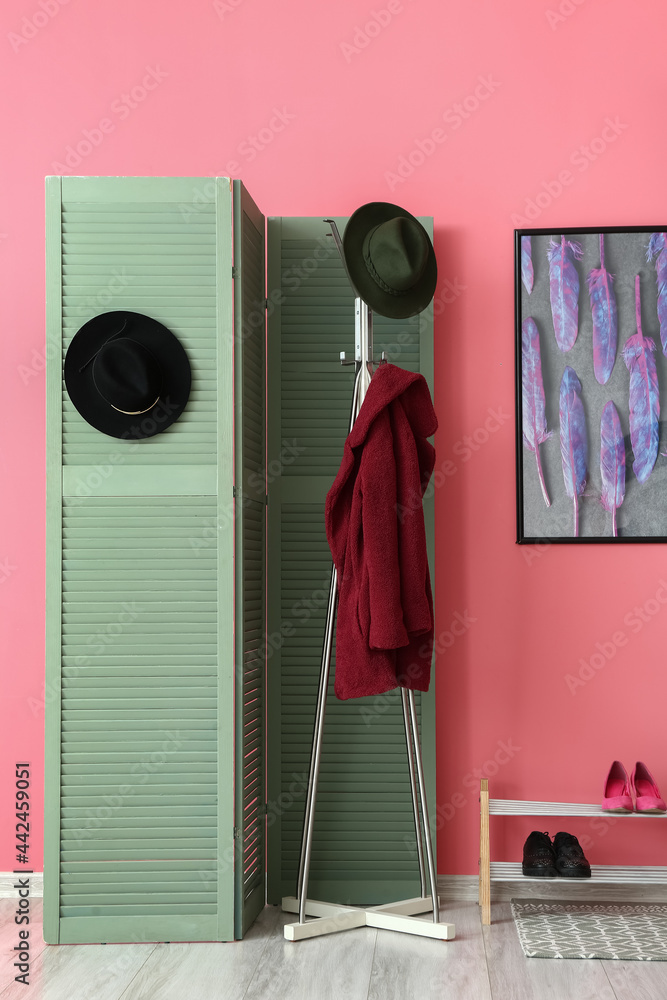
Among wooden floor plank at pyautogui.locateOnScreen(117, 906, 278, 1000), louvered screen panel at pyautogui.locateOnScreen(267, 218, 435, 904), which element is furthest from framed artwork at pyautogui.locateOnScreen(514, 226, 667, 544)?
wooden floor plank at pyautogui.locateOnScreen(117, 906, 278, 1000)

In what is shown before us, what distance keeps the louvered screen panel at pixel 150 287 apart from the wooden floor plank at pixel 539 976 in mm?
1564

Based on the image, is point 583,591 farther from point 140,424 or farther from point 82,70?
point 82,70

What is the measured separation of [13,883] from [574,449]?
2322 mm

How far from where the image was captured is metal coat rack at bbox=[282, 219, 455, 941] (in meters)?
2.47

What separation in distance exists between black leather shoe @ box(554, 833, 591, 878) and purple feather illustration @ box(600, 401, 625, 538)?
0.97 metres

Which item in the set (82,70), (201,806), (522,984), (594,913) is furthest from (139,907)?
(82,70)

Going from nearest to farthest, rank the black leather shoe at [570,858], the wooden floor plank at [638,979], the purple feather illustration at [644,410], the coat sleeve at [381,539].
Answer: the wooden floor plank at [638,979], the coat sleeve at [381,539], the black leather shoe at [570,858], the purple feather illustration at [644,410]

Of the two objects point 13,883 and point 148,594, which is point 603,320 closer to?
point 148,594

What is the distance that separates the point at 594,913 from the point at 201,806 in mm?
1238

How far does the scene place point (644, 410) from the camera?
284 cm

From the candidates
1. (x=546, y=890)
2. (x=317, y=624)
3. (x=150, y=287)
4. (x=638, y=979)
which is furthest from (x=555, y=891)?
(x=150, y=287)

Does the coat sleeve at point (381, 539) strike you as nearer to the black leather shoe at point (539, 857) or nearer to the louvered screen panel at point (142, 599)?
the louvered screen panel at point (142, 599)

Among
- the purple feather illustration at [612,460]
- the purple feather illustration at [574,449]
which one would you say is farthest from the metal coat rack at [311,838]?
the purple feather illustration at [612,460]

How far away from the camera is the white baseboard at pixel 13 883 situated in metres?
2.84
